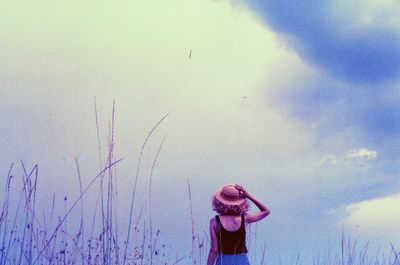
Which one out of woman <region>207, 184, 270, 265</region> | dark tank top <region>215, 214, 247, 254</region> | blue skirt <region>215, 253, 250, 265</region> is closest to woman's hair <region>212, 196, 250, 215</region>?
woman <region>207, 184, 270, 265</region>

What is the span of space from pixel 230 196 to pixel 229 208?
0.36 ft

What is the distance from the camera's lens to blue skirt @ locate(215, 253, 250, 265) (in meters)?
4.89

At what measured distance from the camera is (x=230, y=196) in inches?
200

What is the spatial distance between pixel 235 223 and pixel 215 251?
0.84 ft

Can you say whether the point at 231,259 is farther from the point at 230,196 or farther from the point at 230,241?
the point at 230,196

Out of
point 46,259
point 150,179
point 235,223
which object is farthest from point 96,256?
point 235,223

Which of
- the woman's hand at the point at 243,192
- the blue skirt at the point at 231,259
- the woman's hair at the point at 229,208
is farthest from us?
the woman's hand at the point at 243,192

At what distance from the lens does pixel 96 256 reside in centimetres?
462

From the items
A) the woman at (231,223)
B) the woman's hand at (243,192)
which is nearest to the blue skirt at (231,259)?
the woman at (231,223)

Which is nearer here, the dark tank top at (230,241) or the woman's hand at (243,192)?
the dark tank top at (230,241)

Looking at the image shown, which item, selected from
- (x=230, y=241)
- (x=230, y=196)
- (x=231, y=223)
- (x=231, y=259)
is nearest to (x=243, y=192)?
(x=230, y=196)

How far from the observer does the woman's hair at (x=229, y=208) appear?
5.01 meters

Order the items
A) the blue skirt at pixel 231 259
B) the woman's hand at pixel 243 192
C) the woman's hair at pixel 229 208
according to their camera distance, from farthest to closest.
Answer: the woman's hand at pixel 243 192 → the woman's hair at pixel 229 208 → the blue skirt at pixel 231 259

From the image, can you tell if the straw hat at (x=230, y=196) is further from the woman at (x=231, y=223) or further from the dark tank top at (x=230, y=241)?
the dark tank top at (x=230, y=241)
